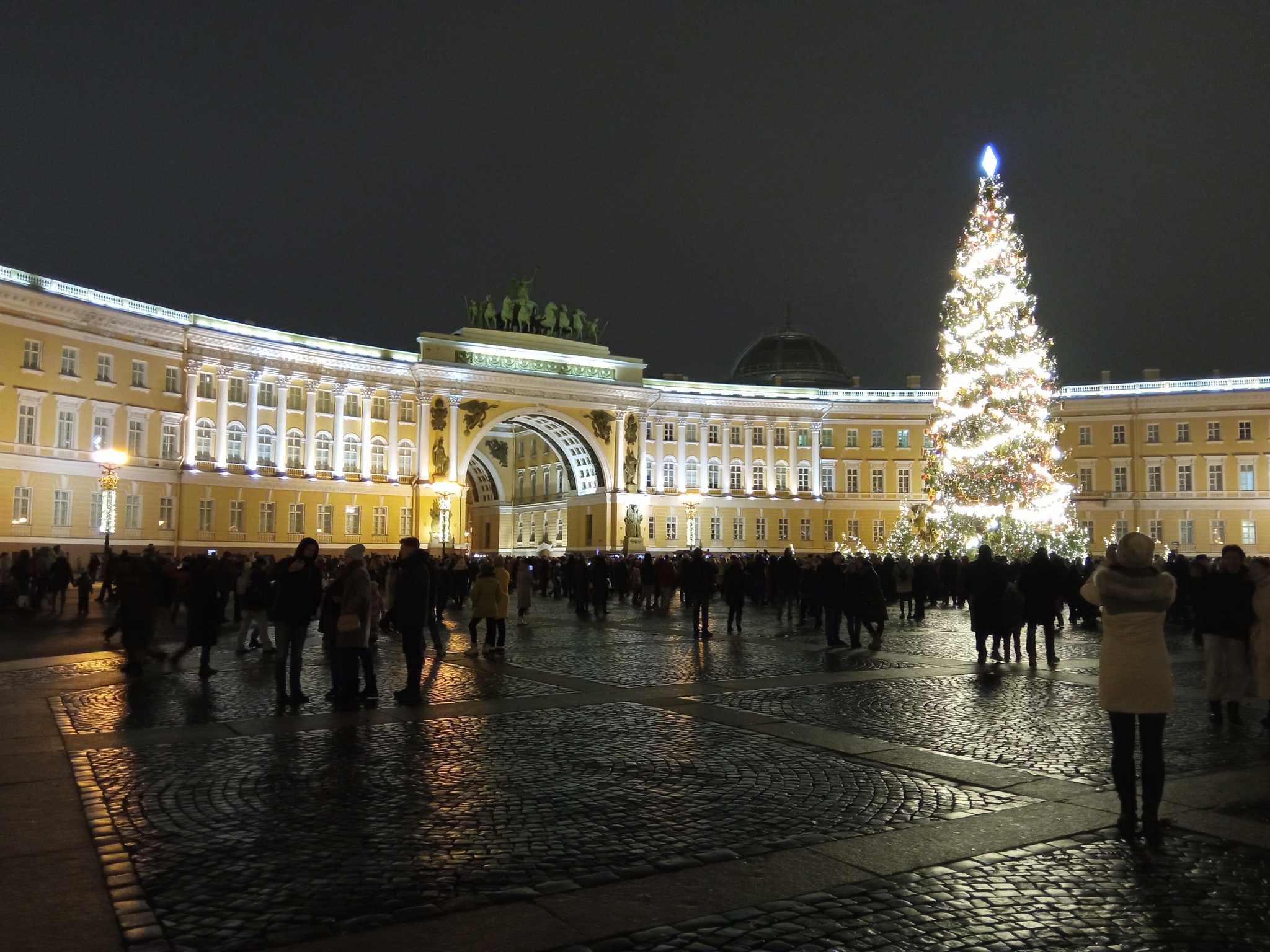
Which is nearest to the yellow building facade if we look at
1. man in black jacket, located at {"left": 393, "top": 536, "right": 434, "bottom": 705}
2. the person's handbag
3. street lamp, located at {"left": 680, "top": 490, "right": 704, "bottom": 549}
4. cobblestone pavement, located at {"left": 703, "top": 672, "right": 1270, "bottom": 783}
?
street lamp, located at {"left": 680, "top": 490, "right": 704, "bottom": 549}

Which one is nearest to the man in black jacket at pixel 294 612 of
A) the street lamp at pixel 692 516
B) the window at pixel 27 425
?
the window at pixel 27 425

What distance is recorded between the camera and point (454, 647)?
17109mm

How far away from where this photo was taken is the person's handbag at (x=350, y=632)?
1085 centimetres

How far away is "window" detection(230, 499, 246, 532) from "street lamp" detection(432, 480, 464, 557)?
9.54m

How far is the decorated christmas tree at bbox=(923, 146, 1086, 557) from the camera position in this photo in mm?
31578

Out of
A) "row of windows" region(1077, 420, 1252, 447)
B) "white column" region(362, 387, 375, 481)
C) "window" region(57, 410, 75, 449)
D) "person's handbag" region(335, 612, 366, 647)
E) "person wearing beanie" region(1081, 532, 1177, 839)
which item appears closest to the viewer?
"person wearing beanie" region(1081, 532, 1177, 839)

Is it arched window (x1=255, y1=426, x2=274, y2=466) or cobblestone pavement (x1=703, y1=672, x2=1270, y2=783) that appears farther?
arched window (x1=255, y1=426, x2=274, y2=466)

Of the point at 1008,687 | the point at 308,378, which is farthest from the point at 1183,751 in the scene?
the point at 308,378

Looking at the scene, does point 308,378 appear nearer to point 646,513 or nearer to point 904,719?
Answer: point 646,513

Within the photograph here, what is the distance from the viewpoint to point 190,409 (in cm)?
5109

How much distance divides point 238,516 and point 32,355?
12465 mm

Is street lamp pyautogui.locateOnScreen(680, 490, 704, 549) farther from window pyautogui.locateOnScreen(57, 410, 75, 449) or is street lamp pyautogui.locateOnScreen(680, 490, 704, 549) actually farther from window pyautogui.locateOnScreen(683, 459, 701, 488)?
window pyautogui.locateOnScreen(57, 410, 75, 449)

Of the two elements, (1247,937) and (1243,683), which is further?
(1243,683)

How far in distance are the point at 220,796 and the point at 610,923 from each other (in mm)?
3444
